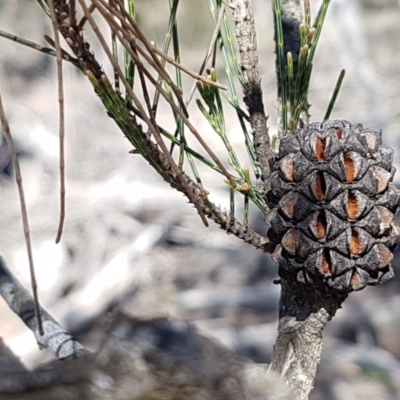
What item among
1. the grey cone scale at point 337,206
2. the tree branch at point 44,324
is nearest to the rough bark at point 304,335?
the grey cone scale at point 337,206

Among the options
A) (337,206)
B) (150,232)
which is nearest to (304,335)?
(337,206)

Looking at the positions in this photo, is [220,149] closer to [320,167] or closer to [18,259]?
[18,259]

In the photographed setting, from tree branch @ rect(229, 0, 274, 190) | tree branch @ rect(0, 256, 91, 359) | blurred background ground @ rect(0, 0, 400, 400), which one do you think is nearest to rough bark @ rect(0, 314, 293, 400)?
tree branch @ rect(0, 256, 91, 359)

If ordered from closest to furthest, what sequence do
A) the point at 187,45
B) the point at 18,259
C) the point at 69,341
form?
the point at 69,341 < the point at 18,259 < the point at 187,45

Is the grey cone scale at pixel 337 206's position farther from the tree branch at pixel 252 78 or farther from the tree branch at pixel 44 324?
the tree branch at pixel 44 324

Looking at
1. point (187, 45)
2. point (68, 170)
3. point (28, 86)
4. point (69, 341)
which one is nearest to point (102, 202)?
point (68, 170)

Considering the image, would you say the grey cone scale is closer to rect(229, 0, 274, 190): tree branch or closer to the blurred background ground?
rect(229, 0, 274, 190): tree branch

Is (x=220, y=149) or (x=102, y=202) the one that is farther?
(x=220, y=149)
